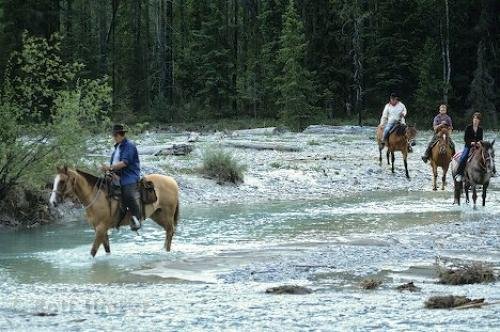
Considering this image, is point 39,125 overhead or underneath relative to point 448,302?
overhead

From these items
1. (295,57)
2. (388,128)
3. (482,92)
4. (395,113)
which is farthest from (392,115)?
(295,57)

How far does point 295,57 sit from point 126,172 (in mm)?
41850

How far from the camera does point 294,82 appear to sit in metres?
53.9

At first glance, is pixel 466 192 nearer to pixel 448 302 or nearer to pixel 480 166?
pixel 480 166

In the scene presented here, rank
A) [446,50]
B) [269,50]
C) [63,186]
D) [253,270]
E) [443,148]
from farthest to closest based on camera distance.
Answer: [269,50]
[446,50]
[443,148]
[63,186]
[253,270]

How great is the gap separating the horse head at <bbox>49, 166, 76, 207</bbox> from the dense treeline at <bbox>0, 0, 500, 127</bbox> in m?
34.0

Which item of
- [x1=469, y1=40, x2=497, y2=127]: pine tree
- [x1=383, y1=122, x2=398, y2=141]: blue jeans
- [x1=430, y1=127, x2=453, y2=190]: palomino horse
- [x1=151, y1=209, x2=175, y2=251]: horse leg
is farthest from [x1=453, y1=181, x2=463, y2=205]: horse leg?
[x1=469, y1=40, x2=497, y2=127]: pine tree

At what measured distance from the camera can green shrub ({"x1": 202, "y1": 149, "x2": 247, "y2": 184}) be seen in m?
26.1

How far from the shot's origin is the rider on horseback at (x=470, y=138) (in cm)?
2114

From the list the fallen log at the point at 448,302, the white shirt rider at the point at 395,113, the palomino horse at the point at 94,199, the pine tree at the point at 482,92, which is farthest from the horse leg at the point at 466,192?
the pine tree at the point at 482,92

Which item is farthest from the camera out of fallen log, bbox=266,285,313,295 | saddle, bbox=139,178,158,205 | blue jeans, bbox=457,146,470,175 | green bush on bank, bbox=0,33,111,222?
blue jeans, bbox=457,146,470,175

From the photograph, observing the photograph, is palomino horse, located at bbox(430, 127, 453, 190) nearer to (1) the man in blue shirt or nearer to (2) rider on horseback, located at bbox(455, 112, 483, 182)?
(2) rider on horseback, located at bbox(455, 112, 483, 182)

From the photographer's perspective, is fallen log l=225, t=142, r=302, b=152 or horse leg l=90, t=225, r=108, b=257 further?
fallen log l=225, t=142, r=302, b=152

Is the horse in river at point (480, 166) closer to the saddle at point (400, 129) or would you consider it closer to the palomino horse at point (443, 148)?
the palomino horse at point (443, 148)
